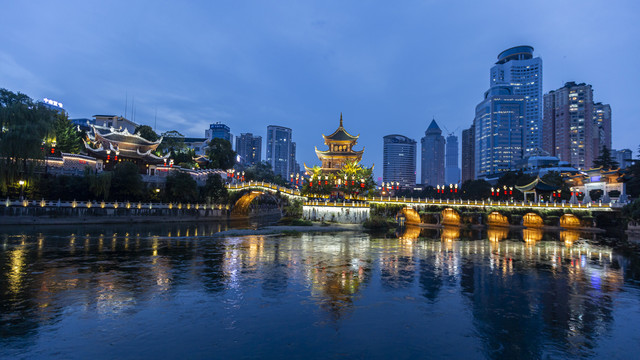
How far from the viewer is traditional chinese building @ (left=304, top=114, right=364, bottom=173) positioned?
244 feet

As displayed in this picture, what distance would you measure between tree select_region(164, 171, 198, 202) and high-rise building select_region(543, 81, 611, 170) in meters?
162

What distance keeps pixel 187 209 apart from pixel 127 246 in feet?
109

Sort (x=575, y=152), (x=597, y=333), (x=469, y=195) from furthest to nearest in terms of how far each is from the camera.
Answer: (x=575, y=152) < (x=469, y=195) < (x=597, y=333)

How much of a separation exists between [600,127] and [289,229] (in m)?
181

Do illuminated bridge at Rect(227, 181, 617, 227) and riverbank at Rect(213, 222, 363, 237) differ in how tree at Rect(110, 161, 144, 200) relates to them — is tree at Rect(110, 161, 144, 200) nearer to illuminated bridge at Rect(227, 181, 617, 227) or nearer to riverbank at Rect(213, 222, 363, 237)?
illuminated bridge at Rect(227, 181, 617, 227)

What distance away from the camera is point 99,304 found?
13078 mm

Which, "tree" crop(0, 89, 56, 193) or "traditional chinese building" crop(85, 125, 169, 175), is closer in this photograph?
"tree" crop(0, 89, 56, 193)

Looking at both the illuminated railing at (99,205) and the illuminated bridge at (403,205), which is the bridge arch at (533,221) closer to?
the illuminated bridge at (403,205)

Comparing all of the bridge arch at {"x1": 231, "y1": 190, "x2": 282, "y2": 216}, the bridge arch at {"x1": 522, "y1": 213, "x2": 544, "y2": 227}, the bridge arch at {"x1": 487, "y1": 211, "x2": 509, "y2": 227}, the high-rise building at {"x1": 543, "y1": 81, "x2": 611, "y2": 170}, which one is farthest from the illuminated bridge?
the high-rise building at {"x1": 543, "y1": 81, "x2": 611, "y2": 170}

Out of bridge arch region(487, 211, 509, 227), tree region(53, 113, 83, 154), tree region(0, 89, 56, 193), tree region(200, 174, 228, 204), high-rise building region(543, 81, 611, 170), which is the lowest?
bridge arch region(487, 211, 509, 227)

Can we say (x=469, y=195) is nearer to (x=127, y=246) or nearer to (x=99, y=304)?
(x=127, y=246)

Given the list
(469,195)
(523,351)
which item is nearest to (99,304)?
(523,351)

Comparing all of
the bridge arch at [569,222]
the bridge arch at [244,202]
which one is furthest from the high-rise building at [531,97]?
the bridge arch at [244,202]

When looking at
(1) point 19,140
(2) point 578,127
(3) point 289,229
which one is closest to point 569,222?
(3) point 289,229
